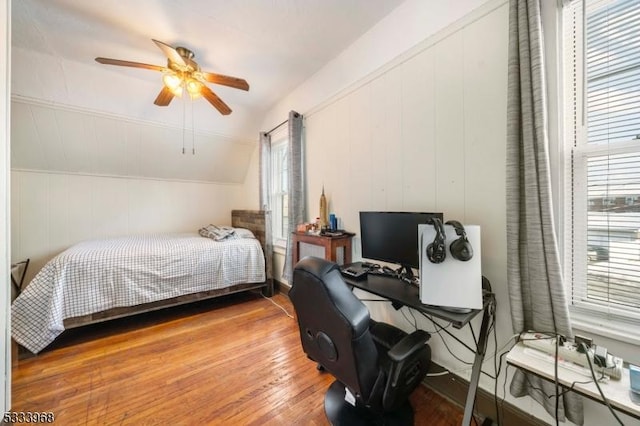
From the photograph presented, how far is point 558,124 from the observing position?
117 centimetres

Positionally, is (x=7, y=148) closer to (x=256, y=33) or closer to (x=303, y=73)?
(x=256, y=33)

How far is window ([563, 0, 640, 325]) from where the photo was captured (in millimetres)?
1047

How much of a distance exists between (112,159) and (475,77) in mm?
4308

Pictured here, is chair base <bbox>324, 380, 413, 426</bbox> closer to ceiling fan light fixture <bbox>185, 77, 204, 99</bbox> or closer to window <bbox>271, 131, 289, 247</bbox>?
window <bbox>271, 131, 289, 247</bbox>

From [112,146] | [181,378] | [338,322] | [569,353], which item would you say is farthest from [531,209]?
[112,146]

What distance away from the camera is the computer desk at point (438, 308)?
112cm

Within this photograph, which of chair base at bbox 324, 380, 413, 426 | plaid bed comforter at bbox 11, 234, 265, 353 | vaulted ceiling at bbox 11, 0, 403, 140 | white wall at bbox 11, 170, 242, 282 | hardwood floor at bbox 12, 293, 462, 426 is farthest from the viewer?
white wall at bbox 11, 170, 242, 282

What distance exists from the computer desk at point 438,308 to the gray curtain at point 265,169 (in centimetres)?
223

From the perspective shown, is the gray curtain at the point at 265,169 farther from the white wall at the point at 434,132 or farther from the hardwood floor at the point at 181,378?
the hardwood floor at the point at 181,378

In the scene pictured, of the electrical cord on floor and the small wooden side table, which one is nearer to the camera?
the small wooden side table

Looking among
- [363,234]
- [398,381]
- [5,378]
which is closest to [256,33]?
[363,234]

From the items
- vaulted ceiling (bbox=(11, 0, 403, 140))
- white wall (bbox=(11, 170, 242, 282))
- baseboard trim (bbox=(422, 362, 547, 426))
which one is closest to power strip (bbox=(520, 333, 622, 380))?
baseboard trim (bbox=(422, 362, 547, 426))

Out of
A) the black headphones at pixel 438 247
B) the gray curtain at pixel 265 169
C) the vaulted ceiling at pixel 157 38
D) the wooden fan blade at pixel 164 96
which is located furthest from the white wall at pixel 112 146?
the black headphones at pixel 438 247

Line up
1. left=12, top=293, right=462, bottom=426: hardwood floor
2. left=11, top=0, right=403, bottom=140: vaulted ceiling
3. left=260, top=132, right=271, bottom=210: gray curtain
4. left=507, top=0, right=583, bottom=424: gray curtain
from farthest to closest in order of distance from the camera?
1. left=260, top=132, right=271, bottom=210: gray curtain
2. left=11, top=0, right=403, bottom=140: vaulted ceiling
3. left=12, top=293, right=462, bottom=426: hardwood floor
4. left=507, top=0, right=583, bottom=424: gray curtain
